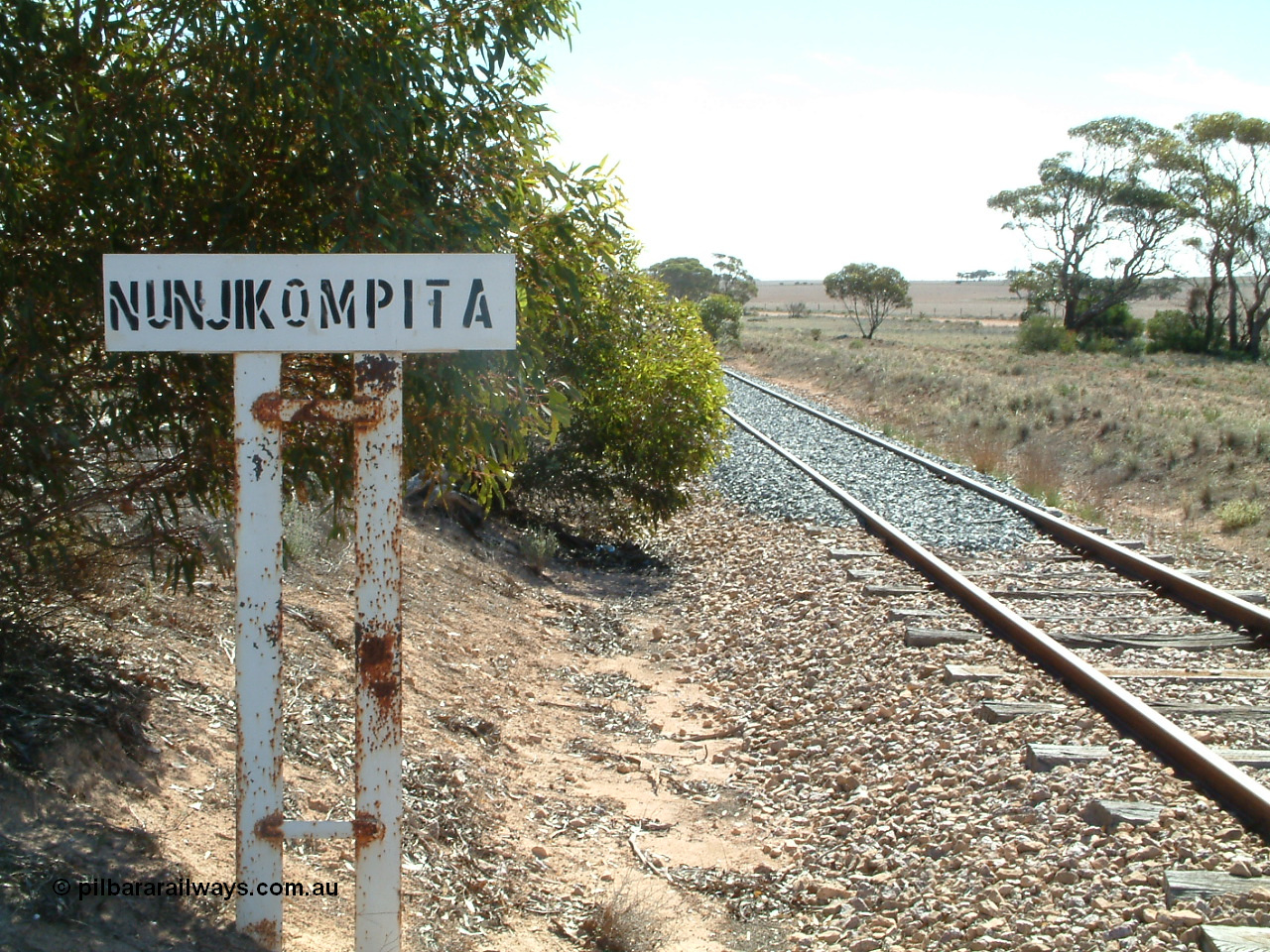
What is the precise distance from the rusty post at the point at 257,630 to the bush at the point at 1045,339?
1964 inches

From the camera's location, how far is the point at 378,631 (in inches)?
129

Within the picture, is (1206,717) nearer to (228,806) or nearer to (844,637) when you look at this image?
(844,637)

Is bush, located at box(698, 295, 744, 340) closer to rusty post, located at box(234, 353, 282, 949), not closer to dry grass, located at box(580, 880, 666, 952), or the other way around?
dry grass, located at box(580, 880, 666, 952)

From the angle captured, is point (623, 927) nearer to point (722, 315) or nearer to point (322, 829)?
point (322, 829)

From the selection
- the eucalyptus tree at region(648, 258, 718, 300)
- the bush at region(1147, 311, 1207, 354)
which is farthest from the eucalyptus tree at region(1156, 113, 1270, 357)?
the eucalyptus tree at region(648, 258, 718, 300)

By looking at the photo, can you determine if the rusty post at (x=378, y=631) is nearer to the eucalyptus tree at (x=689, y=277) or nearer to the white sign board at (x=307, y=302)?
the white sign board at (x=307, y=302)

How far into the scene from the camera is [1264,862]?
452 centimetres

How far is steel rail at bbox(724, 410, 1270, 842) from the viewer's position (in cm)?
507

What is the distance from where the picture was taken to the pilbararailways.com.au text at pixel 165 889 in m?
3.34

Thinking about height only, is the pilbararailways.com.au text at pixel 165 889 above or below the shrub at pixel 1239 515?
above

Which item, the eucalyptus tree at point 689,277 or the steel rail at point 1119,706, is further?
the eucalyptus tree at point 689,277

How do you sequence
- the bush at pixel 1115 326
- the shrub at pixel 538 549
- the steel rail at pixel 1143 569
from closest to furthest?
1. the steel rail at pixel 1143 569
2. the shrub at pixel 538 549
3. the bush at pixel 1115 326

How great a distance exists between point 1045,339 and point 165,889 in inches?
2015

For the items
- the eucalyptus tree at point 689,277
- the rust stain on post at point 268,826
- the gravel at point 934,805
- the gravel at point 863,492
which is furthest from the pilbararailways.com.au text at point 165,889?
the eucalyptus tree at point 689,277
